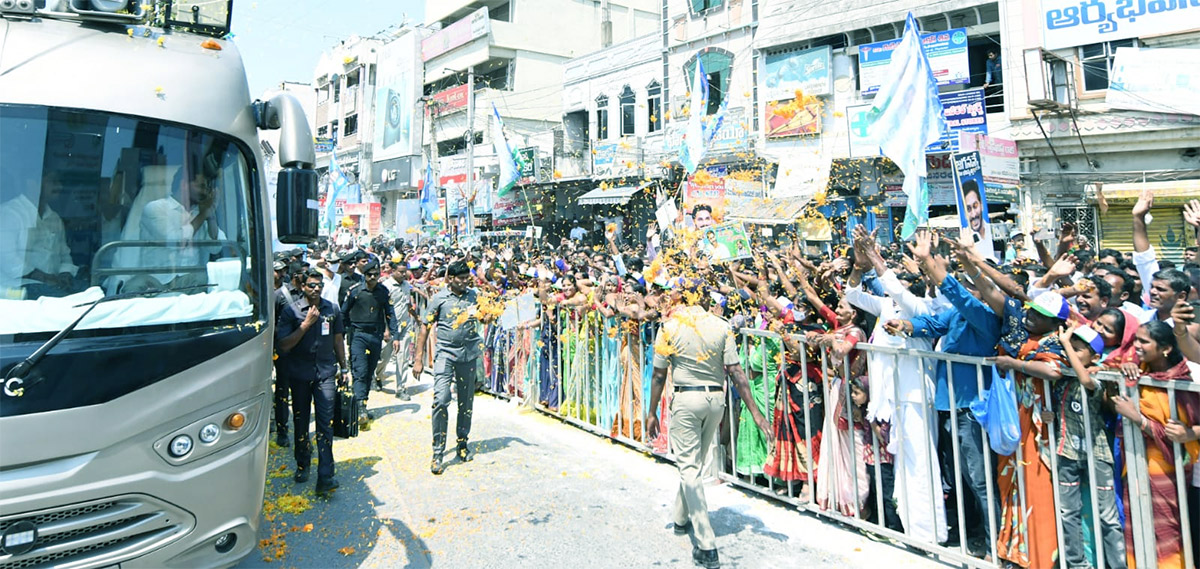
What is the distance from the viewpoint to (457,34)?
34781 millimetres

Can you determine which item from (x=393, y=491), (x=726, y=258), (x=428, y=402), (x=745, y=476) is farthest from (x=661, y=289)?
(x=428, y=402)

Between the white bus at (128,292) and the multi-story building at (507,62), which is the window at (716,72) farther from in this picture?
the white bus at (128,292)

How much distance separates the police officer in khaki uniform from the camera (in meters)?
4.44

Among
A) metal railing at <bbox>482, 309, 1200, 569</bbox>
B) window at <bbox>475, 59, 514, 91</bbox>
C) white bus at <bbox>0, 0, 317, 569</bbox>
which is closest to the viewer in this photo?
white bus at <bbox>0, 0, 317, 569</bbox>

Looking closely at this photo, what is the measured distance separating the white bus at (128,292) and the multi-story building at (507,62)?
2660 centimetres

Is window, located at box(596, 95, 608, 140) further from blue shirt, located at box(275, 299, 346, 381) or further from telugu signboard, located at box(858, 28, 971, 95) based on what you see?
blue shirt, located at box(275, 299, 346, 381)

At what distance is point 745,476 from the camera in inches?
226

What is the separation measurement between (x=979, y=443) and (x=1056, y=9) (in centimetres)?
1561

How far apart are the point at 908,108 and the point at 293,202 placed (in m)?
8.38

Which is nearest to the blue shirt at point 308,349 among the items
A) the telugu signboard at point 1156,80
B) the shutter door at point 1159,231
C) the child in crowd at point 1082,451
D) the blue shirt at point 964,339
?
the blue shirt at point 964,339

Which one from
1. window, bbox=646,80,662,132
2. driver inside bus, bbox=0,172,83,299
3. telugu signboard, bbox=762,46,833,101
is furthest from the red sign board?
driver inside bus, bbox=0,172,83,299

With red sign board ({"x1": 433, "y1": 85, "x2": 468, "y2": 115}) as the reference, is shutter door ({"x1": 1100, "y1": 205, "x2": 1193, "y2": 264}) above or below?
below

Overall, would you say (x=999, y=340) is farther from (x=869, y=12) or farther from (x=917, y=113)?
(x=869, y=12)

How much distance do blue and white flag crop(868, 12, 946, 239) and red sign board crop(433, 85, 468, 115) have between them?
91.7 ft
